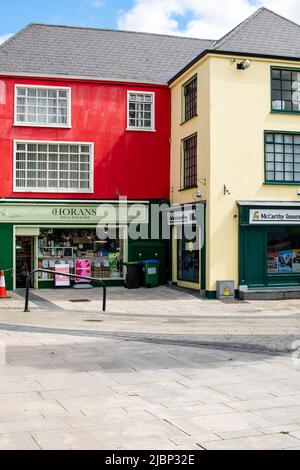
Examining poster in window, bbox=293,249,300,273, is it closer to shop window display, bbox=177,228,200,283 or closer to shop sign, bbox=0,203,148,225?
shop window display, bbox=177,228,200,283

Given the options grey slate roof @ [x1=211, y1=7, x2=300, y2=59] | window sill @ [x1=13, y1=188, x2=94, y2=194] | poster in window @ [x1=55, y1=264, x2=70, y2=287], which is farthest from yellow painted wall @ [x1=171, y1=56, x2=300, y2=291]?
poster in window @ [x1=55, y1=264, x2=70, y2=287]

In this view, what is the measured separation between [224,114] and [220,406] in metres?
14.5

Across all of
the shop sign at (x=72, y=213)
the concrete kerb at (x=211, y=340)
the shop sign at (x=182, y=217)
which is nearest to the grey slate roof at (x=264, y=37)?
the shop sign at (x=182, y=217)

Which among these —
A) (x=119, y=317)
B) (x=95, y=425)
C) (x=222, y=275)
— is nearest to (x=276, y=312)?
(x=222, y=275)

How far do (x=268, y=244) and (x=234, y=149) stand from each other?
3463mm

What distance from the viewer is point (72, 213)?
2267 centimetres

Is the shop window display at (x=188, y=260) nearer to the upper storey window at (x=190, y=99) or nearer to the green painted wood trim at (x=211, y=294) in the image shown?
the green painted wood trim at (x=211, y=294)

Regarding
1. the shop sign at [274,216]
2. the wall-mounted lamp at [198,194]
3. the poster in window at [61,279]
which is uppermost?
the wall-mounted lamp at [198,194]

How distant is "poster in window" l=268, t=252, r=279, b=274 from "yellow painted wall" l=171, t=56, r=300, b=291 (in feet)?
4.39

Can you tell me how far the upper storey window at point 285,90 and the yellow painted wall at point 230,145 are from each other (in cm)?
29

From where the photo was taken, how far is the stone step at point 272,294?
19594 millimetres

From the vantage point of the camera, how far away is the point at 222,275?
64.4 feet

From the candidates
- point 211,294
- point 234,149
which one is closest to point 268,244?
point 211,294

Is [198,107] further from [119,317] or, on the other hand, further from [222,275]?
[119,317]
